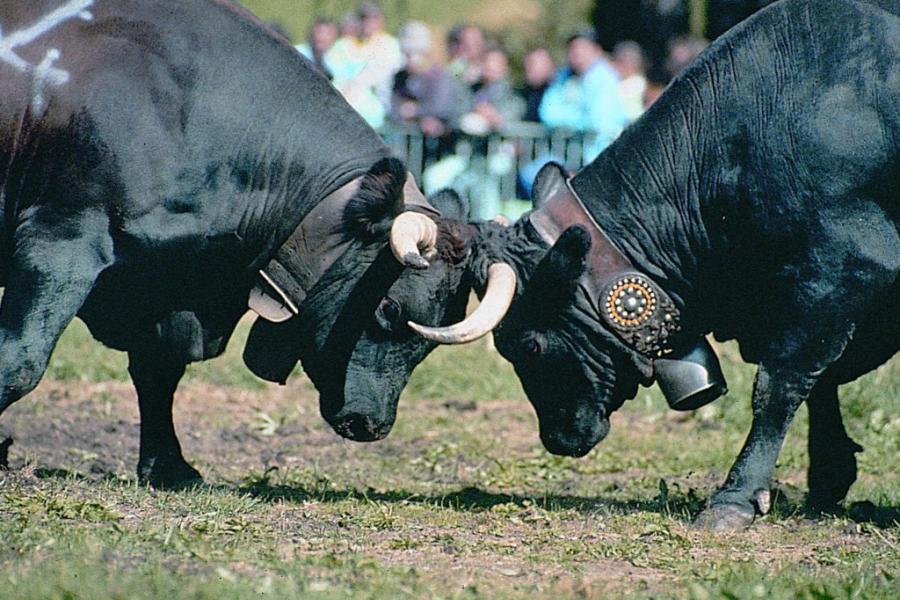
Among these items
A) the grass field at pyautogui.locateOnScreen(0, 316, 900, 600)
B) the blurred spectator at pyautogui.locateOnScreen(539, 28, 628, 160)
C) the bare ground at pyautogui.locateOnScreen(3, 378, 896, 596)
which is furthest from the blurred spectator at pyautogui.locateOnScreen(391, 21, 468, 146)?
the bare ground at pyautogui.locateOnScreen(3, 378, 896, 596)

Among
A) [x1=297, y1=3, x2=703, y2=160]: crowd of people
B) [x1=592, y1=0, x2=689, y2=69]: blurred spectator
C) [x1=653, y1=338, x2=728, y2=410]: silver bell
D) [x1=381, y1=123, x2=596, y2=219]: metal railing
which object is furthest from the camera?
[x1=592, y1=0, x2=689, y2=69]: blurred spectator

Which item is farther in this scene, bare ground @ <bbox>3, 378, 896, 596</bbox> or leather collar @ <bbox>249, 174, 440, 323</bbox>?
leather collar @ <bbox>249, 174, 440, 323</bbox>

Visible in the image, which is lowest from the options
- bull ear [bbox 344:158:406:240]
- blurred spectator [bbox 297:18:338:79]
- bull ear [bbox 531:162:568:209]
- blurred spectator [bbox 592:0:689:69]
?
bull ear [bbox 344:158:406:240]

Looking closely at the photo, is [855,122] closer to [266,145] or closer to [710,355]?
[710,355]

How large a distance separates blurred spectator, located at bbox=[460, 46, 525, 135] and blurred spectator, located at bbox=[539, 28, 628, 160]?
560 millimetres

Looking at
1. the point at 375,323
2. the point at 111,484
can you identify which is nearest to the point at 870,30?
the point at 375,323

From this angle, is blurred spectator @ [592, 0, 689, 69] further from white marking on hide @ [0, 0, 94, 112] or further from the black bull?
white marking on hide @ [0, 0, 94, 112]

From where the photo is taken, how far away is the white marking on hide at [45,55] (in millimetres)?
6867

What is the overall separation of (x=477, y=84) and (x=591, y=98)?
1347mm

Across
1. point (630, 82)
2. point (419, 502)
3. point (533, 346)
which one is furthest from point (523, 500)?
point (630, 82)

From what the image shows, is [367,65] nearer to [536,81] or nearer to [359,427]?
[536,81]

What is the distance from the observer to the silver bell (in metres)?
7.61

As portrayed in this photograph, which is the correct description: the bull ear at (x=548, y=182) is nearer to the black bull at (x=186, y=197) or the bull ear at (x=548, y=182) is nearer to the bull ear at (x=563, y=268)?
the bull ear at (x=563, y=268)

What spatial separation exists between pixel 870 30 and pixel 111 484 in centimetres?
389
